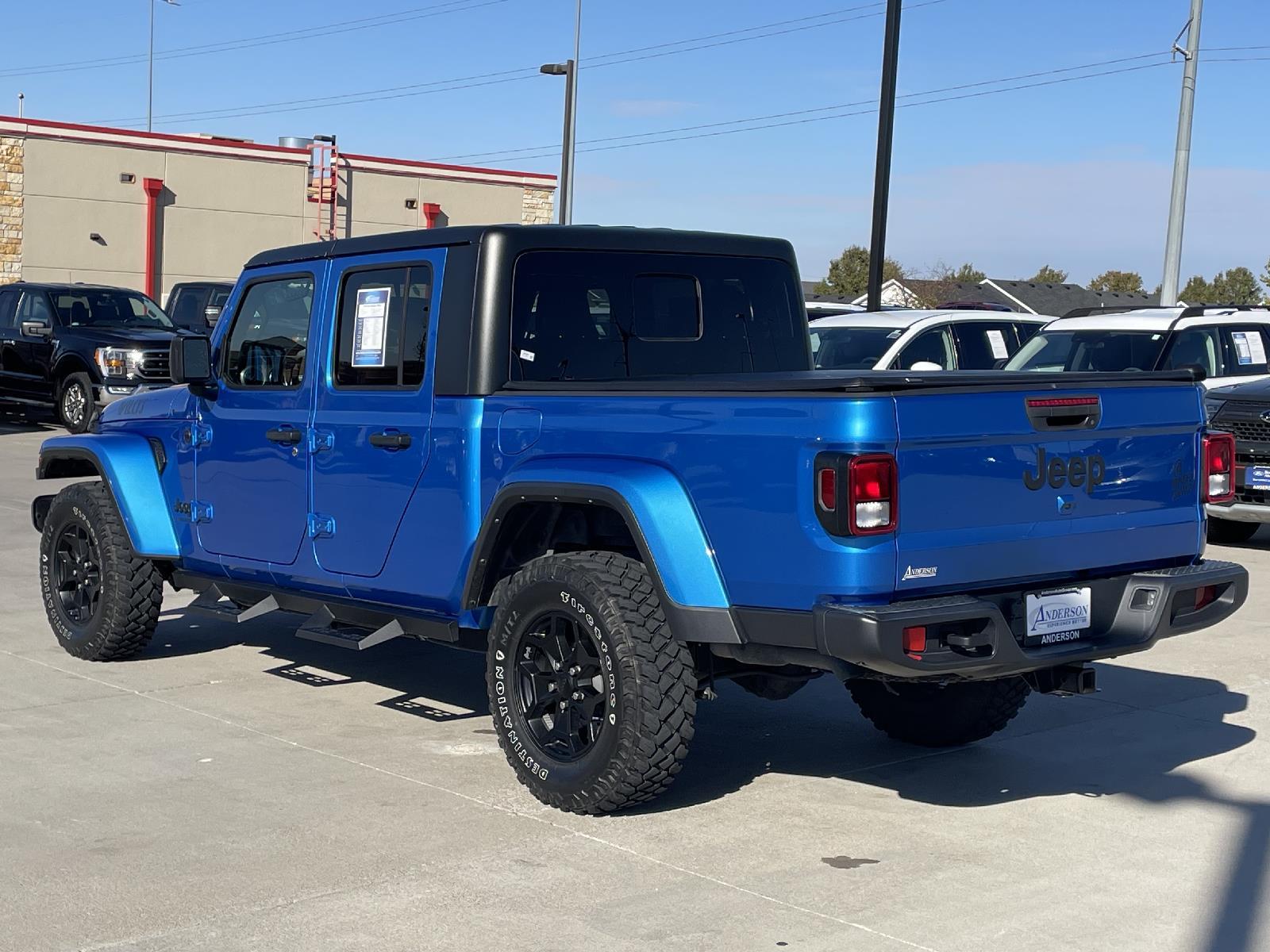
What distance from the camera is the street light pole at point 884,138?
703 inches

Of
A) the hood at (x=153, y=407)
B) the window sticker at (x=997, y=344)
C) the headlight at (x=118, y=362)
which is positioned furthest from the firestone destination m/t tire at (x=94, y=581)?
the headlight at (x=118, y=362)

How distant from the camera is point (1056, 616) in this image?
17.6 ft

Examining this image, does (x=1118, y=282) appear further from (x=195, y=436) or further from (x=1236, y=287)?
(x=195, y=436)

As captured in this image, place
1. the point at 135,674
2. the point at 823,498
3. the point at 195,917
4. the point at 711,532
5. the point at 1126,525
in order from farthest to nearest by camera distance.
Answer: the point at 135,674 < the point at 1126,525 < the point at 711,532 < the point at 823,498 < the point at 195,917

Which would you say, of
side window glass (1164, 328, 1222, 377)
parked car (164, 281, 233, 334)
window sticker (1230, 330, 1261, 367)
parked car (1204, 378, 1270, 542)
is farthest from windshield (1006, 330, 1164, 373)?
parked car (164, 281, 233, 334)

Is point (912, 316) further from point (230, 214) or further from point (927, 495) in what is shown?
point (230, 214)

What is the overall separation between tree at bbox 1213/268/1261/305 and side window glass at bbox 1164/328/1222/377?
103m

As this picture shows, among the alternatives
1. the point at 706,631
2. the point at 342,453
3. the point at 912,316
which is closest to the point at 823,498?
the point at 706,631

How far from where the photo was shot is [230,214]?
40.2 m

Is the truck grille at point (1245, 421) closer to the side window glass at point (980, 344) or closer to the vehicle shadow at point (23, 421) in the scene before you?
the side window glass at point (980, 344)

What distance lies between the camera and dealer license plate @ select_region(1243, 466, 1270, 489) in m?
12.6

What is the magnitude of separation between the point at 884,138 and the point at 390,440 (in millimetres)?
12726

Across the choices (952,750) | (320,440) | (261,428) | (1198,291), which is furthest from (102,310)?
(1198,291)

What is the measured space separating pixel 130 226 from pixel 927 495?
36.2 m
